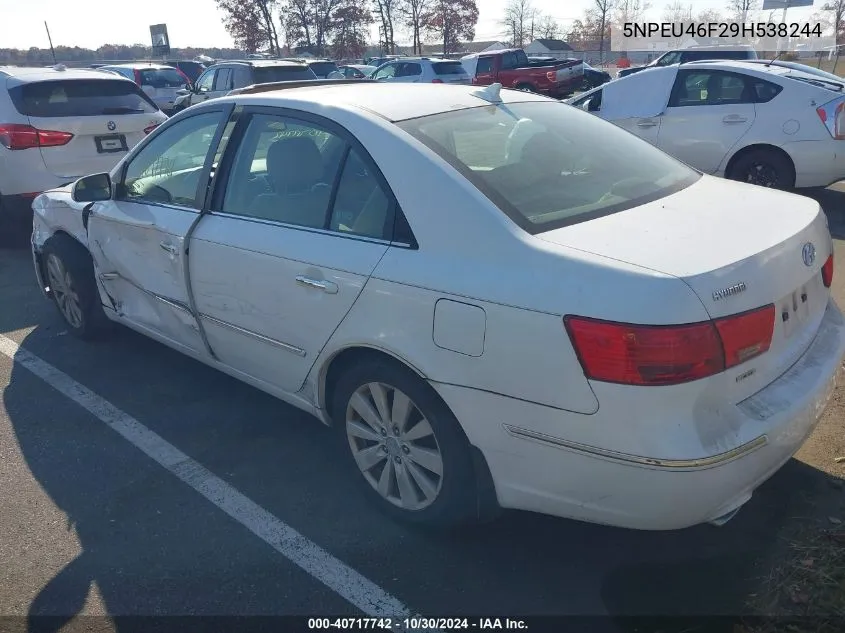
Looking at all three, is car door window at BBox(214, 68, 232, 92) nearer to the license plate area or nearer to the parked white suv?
the parked white suv

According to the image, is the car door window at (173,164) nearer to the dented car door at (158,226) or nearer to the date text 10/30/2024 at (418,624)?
the dented car door at (158,226)

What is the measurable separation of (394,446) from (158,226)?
6.05 ft

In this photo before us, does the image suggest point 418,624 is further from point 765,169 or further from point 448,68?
point 448,68

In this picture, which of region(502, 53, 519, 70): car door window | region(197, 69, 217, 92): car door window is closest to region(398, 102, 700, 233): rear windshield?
region(197, 69, 217, 92): car door window

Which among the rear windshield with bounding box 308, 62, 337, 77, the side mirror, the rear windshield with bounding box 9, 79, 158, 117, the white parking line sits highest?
the rear windshield with bounding box 9, 79, 158, 117

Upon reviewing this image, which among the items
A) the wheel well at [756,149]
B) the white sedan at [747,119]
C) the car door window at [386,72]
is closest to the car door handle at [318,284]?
the white sedan at [747,119]

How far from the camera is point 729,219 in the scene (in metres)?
2.64

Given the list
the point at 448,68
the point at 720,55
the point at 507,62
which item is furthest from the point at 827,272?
the point at 507,62

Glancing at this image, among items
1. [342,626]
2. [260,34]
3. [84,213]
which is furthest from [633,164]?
[260,34]

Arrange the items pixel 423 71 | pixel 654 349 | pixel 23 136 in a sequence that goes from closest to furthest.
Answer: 1. pixel 654 349
2. pixel 23 136
3. pixel 423 71

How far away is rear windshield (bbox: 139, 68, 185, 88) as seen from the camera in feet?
64.0

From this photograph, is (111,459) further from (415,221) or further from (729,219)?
(729,219)

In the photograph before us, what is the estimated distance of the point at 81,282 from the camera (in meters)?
4.80

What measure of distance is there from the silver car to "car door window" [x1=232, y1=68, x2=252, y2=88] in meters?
6.04
